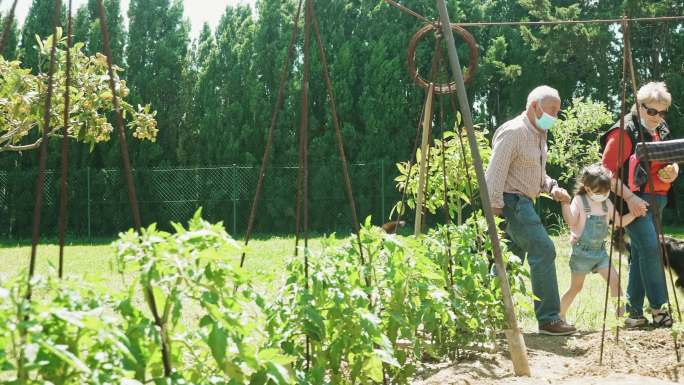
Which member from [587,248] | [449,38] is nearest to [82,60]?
[449,38]

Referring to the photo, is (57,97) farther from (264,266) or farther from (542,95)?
(264,266)

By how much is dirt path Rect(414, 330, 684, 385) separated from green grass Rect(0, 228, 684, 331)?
0.26m

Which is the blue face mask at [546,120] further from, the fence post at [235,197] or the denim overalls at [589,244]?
the fence post at [235,197]

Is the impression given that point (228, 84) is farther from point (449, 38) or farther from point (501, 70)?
point (449, 38)

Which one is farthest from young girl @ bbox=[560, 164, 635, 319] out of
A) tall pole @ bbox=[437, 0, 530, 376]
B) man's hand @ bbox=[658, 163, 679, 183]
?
tall pole @ bbox=[437, 0, 530, 376]

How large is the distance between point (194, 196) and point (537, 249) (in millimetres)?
13052

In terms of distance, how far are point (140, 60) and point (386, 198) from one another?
6644 millimetres

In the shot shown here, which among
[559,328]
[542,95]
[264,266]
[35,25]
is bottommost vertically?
[264,266]

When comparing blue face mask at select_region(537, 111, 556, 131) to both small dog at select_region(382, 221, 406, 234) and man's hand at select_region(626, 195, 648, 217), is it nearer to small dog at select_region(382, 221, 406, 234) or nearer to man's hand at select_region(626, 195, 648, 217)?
man's hand at select_region(626, 195, 648, 217)

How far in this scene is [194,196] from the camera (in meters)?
16.6

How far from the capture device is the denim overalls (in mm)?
4988

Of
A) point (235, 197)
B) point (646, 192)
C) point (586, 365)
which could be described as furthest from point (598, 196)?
point (235, 197)

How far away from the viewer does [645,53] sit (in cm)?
1942

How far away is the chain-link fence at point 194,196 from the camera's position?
A: 16.4 metres
